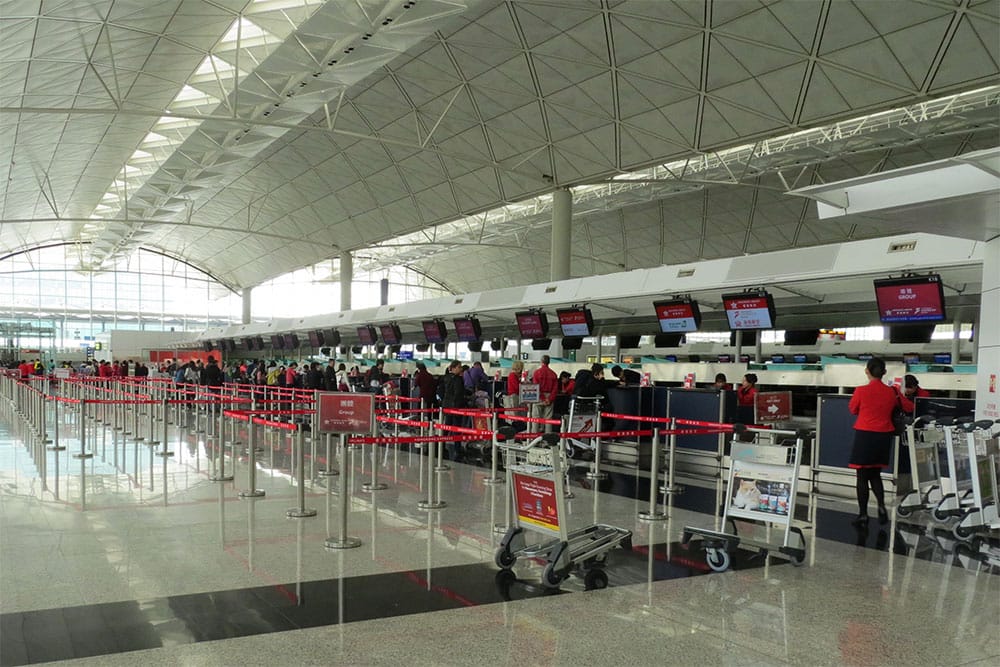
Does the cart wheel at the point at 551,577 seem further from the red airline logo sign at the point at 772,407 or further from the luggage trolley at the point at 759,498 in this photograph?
the red airline logo sign at the point at 772,407

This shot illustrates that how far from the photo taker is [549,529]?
5.95 meters

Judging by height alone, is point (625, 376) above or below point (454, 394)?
above

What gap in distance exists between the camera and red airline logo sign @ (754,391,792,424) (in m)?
12.0

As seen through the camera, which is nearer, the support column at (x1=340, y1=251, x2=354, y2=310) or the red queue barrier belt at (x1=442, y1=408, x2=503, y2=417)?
the red queue barrier belt at (x1=442, y1=408, x2=503, y2=417)

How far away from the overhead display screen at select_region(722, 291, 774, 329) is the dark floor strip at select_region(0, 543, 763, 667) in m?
6.02

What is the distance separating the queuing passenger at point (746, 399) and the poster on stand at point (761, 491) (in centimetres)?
559

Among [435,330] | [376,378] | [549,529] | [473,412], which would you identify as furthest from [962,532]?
[376,378]

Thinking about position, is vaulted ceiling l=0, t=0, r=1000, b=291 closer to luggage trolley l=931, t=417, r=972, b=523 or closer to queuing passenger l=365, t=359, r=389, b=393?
queuing passenger l=365, t=359, r=389, b=393

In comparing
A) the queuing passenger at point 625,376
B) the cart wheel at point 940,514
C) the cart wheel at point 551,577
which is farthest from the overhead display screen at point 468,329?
the cart wheel at point 551,577

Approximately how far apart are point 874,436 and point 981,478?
1090 mm

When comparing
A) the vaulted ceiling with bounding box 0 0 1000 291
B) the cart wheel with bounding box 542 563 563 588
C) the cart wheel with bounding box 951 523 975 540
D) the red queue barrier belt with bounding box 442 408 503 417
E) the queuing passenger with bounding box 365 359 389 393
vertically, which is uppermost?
the vaulted ceiling with bounding box 0 0 1000 291

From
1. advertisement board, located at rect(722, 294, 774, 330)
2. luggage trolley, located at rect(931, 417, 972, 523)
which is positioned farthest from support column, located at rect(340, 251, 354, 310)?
luggage trolley, located at rect(931, 417, 972, 523)

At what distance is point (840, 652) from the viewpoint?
4430 mm

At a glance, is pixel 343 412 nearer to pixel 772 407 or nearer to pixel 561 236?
pixel 772 407
